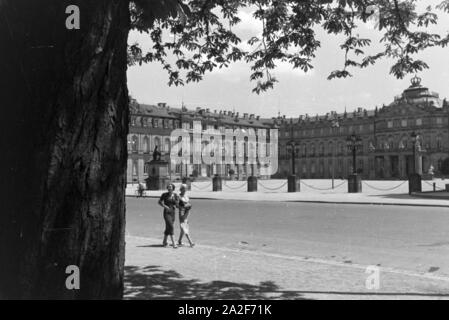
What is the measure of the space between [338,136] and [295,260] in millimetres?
A: 112498

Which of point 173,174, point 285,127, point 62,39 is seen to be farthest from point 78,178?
point 285,127

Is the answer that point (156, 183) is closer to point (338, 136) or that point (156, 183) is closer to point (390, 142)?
point (390, 142)

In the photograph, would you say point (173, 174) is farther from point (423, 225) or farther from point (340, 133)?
point (423, 225)

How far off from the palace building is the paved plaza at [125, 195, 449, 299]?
241ft

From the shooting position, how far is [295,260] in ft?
28.4

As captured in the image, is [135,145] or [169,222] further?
[135,145]

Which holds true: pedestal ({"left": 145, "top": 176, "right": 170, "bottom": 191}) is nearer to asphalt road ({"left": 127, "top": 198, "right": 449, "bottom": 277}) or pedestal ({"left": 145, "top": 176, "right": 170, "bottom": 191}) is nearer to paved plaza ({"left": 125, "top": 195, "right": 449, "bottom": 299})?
asphalt road ({"left": 127, "top": 198, "right": 449, "bottom": 277})

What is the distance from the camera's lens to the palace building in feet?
310

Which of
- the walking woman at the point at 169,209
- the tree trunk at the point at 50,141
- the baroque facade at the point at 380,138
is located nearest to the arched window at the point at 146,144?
the baroque facade at the point at 380,138

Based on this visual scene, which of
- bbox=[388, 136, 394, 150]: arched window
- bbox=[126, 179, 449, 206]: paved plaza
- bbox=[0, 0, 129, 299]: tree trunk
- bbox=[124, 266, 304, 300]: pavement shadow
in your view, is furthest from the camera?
bbox=[388, 136, 394, 150]: arched window

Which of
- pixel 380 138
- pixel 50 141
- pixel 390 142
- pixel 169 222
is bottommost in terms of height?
pixel 169 222

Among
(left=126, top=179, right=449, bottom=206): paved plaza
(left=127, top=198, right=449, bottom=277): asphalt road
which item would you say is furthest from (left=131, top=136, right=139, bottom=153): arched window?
(left=127, top=198, right=449, bottom=277): asphalt road

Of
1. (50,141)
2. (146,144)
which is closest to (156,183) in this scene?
(50,141)

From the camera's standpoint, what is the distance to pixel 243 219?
55.3ft
